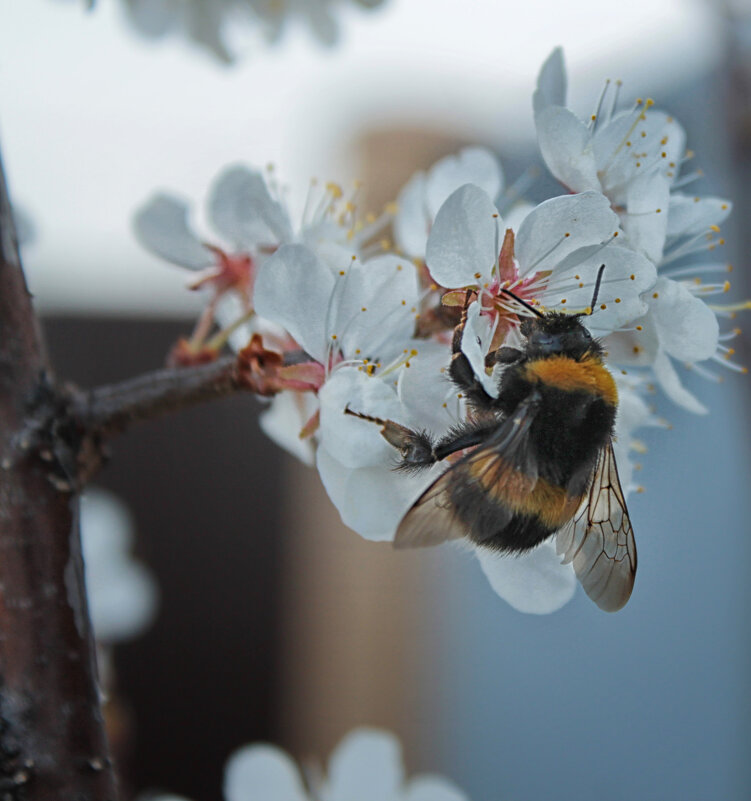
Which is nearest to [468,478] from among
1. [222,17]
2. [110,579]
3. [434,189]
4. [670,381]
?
[670,381]

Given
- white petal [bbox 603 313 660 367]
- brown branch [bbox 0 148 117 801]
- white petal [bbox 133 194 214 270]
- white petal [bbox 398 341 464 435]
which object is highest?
white petal [bbox 133 194 214 270]

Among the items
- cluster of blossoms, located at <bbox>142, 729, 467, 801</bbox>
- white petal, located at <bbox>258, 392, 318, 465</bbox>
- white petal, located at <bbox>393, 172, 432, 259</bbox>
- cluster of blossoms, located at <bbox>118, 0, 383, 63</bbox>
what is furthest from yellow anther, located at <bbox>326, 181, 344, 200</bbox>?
cluster of blossoms, located at <bbox>142, 729, 467, 801</bbox>

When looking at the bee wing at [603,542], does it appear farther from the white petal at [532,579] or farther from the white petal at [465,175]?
the white petal at [465,175]

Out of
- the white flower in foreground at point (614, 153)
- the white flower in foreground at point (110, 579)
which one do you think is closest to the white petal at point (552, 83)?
the white flower in foreground at point (614, 153)

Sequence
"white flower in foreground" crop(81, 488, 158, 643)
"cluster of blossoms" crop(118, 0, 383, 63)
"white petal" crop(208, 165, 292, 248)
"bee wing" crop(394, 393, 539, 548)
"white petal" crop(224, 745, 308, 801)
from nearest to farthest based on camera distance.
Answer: "bee wing" crop(394, 393, 539, 548), "white petal" crop(208, 165, 292, 248), "white petal" crop(224, 745, 308, 801), "cluster of blossoms" crop(118, 0, 383, 63), "white flower in foreground" crop(81, 488, 158, 643)

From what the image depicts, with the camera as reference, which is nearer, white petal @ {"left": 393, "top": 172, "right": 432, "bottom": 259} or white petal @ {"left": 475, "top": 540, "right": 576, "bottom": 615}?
white petal @ {"left": 475, "top": 540, "right": 576, "bottom": 615}

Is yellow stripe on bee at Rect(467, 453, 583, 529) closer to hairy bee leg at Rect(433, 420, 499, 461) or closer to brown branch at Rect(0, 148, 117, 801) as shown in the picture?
hairy bee leg at Rect(433, 420, 499, 461)
